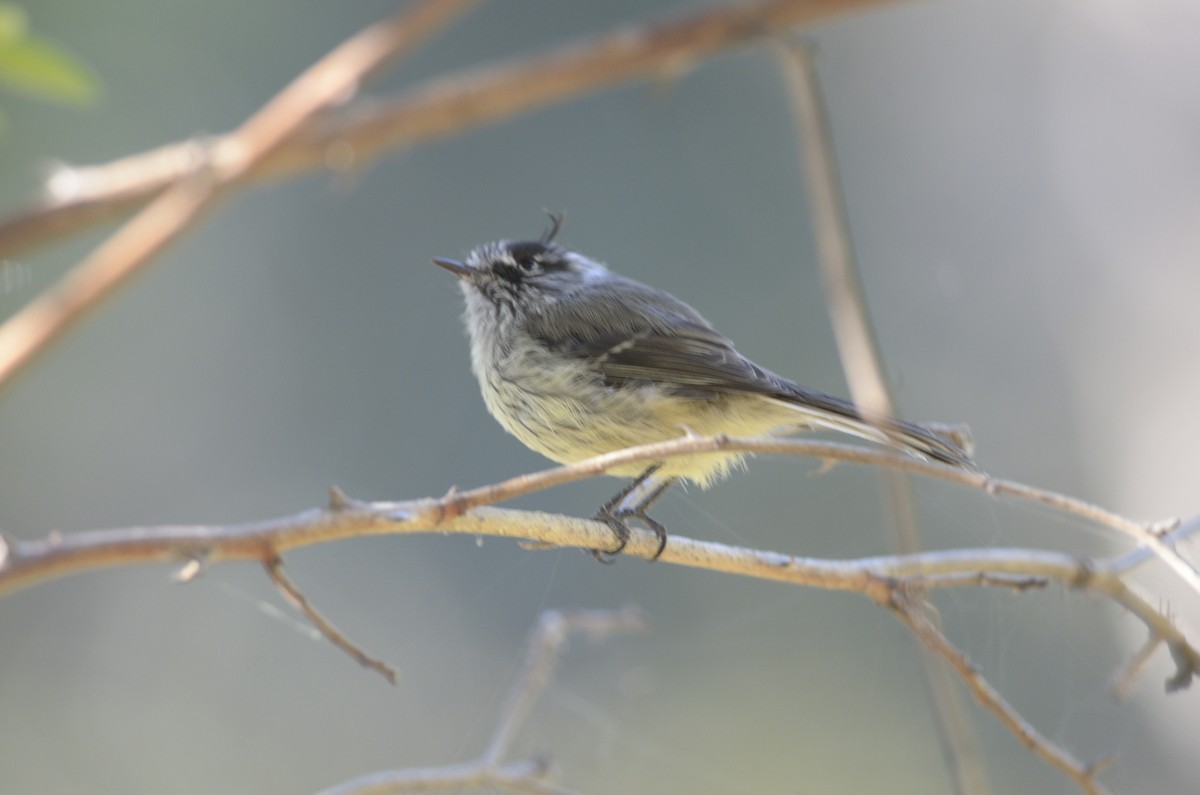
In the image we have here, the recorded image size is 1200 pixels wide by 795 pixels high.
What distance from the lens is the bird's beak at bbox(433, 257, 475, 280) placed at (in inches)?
123

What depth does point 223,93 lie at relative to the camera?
651 centimetres

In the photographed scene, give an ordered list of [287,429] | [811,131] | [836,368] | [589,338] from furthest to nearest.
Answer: [287,429] < [836,368] < [589,338] < [811,131]

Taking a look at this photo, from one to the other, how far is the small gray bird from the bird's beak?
9 cm

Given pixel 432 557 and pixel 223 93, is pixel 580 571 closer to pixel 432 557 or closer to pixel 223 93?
pixel 432 557

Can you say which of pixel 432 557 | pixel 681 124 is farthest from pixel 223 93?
pixel 432 557

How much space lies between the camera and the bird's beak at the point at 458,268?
10.3 feet

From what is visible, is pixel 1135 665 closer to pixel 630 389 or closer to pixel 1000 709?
pixel 1000 709

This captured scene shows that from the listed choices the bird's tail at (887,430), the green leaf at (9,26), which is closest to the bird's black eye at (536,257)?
the bird's tail at (887,430)

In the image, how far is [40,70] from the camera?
69.5 inches

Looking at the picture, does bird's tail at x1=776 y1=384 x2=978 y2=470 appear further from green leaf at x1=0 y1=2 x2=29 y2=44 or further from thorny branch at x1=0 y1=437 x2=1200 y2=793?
green leaf at x1=0 y1=2 x2=29 y2=44

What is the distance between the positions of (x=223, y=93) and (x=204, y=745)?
12.1 feet

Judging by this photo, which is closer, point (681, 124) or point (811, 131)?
point (811, 131)

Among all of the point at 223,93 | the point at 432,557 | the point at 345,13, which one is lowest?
the point at 432,557

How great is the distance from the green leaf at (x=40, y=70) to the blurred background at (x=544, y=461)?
1103 mm
